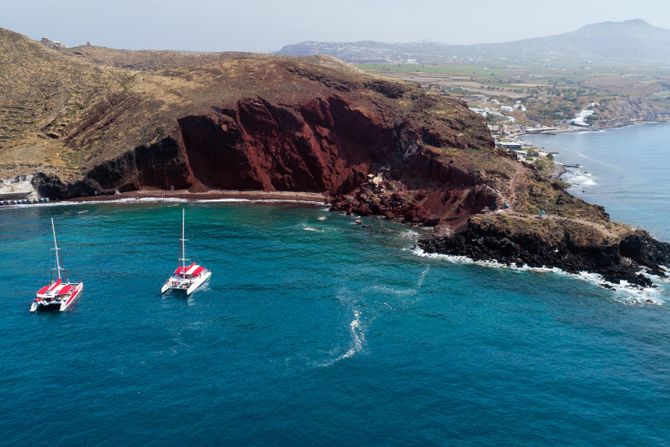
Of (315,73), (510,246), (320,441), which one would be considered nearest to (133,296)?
(320,441)

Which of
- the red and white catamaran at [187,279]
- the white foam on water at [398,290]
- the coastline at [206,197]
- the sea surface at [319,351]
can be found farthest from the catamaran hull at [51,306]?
the coastline at [206,197]

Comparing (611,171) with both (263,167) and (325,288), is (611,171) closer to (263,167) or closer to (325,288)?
(263,167)

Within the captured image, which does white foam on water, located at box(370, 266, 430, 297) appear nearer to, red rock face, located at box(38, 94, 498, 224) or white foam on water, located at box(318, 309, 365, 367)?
white foam on water, located at box(318, 309, 365, 367)

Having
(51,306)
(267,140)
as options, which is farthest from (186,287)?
(267,140)

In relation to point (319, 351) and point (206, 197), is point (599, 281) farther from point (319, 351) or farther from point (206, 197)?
point (206, 197)

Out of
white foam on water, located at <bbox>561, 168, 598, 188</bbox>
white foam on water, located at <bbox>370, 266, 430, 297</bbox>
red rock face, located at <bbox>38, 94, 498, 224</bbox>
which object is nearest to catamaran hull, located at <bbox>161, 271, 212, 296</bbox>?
white foam on water, located at <bbox>370, 266, 430, 297</bbox>

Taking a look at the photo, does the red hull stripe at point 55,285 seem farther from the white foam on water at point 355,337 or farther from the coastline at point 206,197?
the coastline at point 206,197
